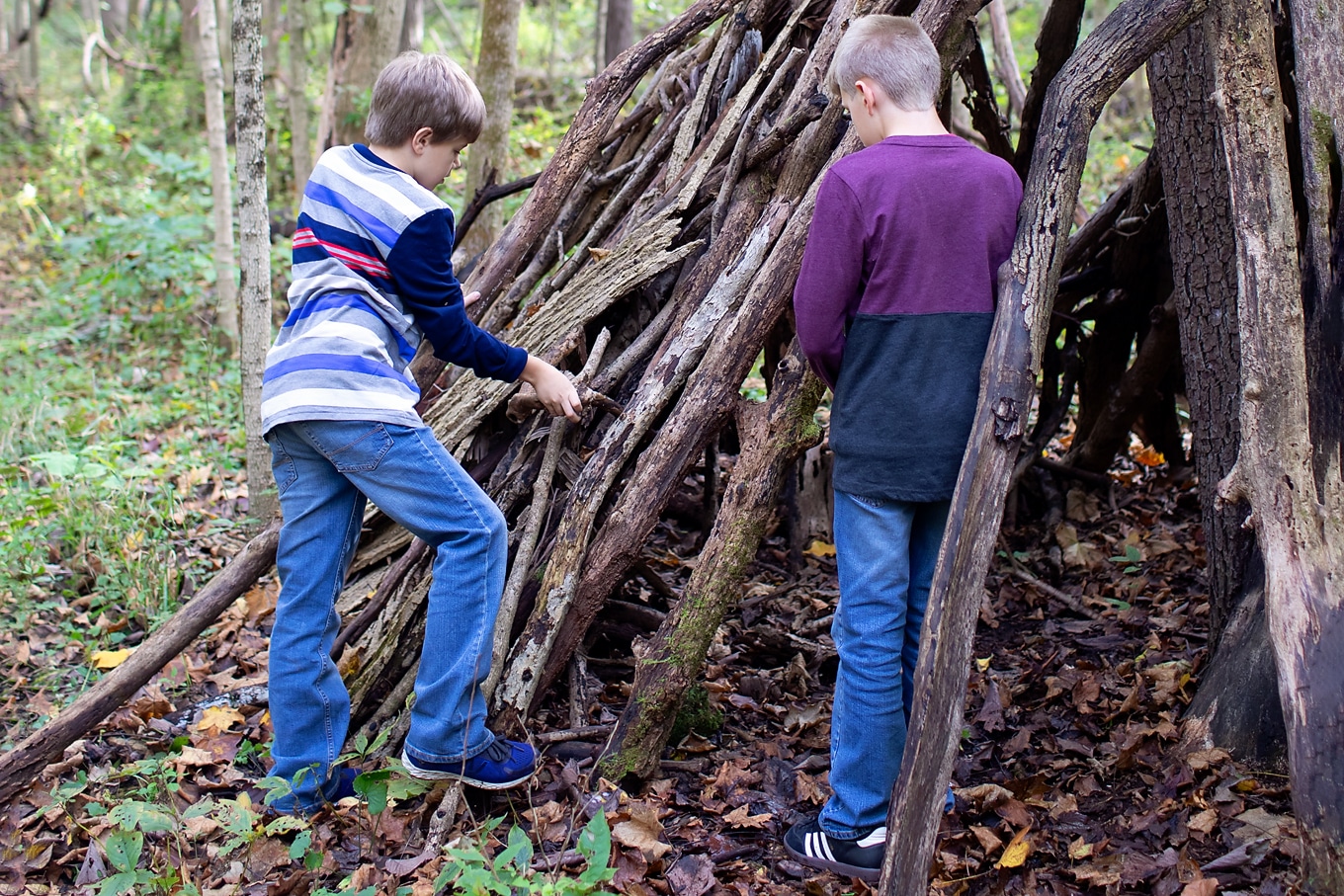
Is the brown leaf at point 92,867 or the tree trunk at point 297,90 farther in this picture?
the tree trunk at point 297,90

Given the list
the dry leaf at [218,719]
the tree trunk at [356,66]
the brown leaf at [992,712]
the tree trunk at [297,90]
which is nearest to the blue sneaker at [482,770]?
the dry leaf at [218,719]

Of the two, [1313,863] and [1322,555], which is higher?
[1322,555]

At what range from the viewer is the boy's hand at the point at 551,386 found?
2781 millimetres

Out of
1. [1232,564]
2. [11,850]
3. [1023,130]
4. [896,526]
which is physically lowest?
[11,850]

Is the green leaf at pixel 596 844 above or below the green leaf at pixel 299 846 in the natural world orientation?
above

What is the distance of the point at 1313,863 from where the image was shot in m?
1.91

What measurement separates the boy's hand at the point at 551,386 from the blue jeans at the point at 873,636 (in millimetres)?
829

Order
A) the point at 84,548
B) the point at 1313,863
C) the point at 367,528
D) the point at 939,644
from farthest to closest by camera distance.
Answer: the point at 84,548
the point at 367,528
the point at 939,644
the point at 1313,863

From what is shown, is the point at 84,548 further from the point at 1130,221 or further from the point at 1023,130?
the point at 1130,221

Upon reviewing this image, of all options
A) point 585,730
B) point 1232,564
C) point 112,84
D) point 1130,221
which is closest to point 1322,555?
point 1232,564

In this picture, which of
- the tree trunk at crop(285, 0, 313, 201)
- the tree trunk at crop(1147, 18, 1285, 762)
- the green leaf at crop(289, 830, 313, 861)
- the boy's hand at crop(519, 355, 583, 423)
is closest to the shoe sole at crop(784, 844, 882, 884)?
the tree trunk at crop(1147, 18, 1285, 762)

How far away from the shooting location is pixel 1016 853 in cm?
248

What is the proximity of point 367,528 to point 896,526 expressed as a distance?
201 centimetres

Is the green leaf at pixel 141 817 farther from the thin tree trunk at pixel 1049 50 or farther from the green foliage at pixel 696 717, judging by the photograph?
the thin tree trunk at pixel 1049 50
